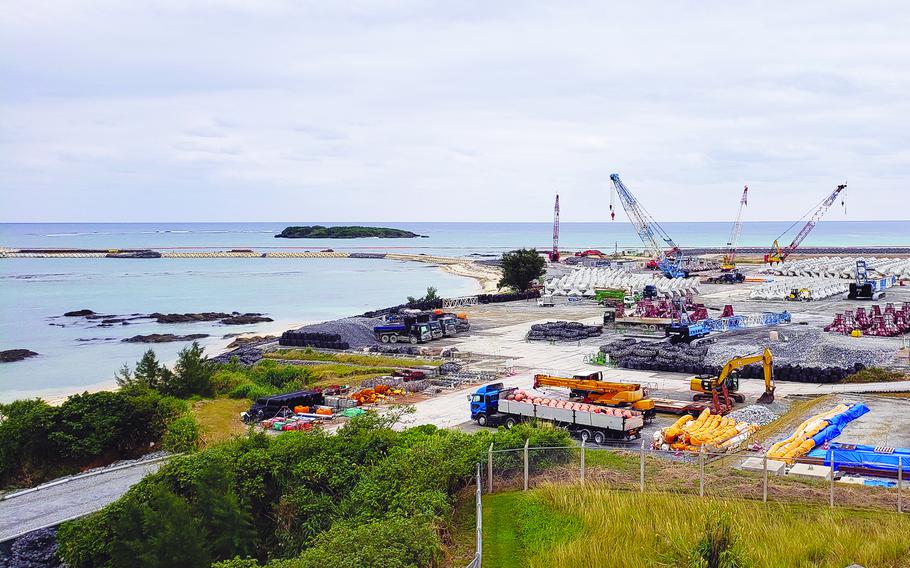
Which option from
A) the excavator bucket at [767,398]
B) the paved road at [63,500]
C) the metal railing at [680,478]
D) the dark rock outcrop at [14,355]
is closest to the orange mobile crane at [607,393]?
the excavator bucket at [767,398]

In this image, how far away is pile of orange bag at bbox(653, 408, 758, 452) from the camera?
26.4 m

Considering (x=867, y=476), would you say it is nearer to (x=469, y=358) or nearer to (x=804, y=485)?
(x=804, y=485)

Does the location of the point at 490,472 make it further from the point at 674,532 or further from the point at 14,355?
the point at 14,355

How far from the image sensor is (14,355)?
6109cm

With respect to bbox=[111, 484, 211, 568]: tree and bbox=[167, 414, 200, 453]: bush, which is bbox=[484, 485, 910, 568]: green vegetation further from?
bbox=[167, 414, 200, 453]: bush

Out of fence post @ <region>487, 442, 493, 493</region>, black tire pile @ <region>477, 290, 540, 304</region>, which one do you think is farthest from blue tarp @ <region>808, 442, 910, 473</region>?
black tire pile @ <region>477, 290, 540, 304</region>

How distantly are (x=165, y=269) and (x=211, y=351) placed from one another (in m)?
102

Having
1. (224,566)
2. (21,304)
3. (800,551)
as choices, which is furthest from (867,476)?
(21,304)

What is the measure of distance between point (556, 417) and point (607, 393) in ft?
14.0

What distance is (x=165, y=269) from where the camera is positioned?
158 metres

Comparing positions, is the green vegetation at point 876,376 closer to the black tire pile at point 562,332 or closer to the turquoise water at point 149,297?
the black tire pile at point 562,332

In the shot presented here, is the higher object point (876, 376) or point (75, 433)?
point (876, 376)

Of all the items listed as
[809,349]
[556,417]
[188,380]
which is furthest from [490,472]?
[809,349]

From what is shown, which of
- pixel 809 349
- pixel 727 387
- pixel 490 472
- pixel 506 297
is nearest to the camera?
pixel 490 472
